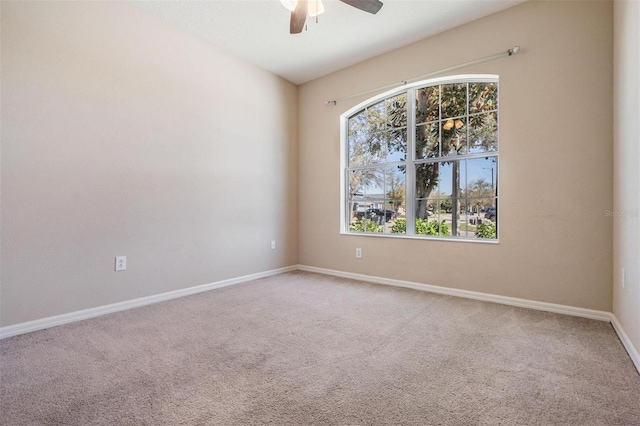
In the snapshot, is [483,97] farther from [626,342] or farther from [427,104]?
[626,342]

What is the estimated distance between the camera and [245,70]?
3.73 meters

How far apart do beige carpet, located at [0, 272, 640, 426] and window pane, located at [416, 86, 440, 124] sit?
2063 mm

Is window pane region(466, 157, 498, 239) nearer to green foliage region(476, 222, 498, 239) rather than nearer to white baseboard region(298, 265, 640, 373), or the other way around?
green foliage region(476, 222, 498, 239)

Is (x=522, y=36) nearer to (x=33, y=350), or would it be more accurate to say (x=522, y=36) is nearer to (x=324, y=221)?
(x=324, y=221)

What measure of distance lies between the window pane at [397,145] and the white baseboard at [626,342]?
229 centimetres

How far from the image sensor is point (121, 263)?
2.66 meters

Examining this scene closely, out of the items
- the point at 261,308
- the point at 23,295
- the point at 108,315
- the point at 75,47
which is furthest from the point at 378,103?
the point at 23,295

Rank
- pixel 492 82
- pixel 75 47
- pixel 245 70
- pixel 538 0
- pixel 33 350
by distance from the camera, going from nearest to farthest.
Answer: pixel 33 350 → pixel 75 47 → pixel 538 0 → pixel 492 82 → pixel 245 70

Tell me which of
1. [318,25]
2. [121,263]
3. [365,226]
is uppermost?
[318,25]

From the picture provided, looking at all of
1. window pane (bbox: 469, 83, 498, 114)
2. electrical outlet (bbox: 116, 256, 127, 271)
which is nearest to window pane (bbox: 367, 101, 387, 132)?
window pane (bbox: 469, 83, 498, 114)

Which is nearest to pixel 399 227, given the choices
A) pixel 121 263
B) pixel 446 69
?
pixel 446 69

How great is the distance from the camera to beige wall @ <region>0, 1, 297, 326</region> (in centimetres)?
218

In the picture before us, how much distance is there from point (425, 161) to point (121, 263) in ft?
10.5

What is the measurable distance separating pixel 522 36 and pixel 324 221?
9.32 feet
